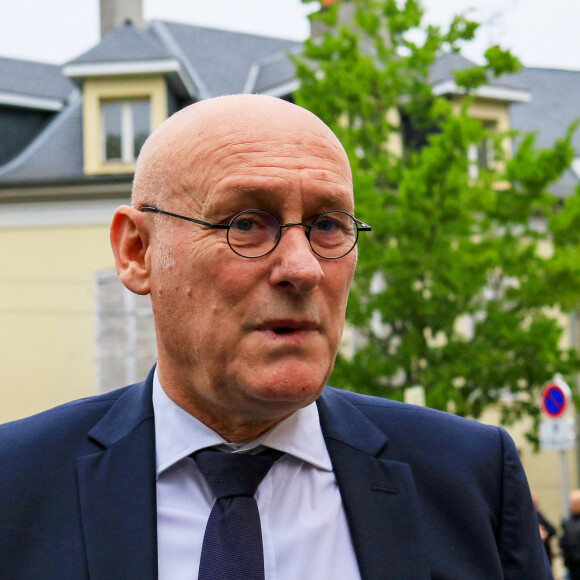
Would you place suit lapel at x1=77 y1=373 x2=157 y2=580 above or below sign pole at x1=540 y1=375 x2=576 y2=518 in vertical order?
above

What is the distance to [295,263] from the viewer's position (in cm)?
185

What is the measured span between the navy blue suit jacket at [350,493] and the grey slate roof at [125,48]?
1745 centimetres

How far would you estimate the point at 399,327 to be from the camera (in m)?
12.7

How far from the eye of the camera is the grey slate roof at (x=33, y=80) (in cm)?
2098

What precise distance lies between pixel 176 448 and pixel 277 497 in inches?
9.1

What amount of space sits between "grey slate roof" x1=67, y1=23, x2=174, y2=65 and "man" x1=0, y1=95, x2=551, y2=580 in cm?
1743

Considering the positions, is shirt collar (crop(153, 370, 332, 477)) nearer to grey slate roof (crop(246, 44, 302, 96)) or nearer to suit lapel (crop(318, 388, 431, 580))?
suit lapel (crop(318, 388, 431, 580))

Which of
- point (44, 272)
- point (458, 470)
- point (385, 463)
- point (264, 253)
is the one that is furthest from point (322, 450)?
point (44, 272)

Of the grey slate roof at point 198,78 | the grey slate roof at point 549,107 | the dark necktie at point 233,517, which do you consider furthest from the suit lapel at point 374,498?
the grey slate roof at point 549,107

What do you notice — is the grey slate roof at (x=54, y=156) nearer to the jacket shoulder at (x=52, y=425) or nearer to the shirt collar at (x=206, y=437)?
the jacket shoulder at (x=52, y=425)

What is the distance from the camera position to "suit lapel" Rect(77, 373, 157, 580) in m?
1.84

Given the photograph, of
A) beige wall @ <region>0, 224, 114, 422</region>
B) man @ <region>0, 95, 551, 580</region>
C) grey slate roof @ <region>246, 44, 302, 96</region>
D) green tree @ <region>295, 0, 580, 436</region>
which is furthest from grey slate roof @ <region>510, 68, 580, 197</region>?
man @ <region>0, 95, 551, 580</region>

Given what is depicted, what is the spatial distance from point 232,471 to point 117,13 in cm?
2117

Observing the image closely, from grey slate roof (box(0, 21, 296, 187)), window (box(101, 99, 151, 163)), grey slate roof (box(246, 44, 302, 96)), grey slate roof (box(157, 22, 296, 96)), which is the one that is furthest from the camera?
grey slate roof (box(157, 22, 296, 96))
